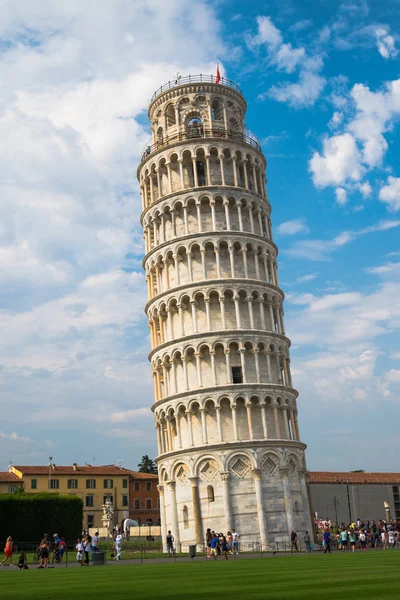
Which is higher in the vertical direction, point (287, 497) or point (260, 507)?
point (287, 497)

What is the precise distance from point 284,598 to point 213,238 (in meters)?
42.9

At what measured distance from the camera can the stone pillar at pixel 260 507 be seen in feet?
154

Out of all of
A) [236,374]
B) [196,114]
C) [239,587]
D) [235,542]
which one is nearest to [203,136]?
[196,114]

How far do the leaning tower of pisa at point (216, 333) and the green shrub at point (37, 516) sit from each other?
11.0 meters

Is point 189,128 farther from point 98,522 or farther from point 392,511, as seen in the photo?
point 392,511

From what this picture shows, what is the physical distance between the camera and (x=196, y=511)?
4838 centimetres

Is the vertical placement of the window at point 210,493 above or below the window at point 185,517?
above

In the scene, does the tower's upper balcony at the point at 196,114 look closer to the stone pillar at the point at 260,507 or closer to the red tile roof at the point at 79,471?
the stone pillar at the point at 260,507

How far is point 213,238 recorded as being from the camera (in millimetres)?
54250

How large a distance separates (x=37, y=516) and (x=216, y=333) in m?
23.2

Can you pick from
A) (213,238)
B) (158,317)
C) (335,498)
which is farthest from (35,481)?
(213,238)

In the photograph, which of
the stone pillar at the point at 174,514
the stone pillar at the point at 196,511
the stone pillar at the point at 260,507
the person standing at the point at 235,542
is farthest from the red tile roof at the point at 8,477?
the person standing at the point at 235,542

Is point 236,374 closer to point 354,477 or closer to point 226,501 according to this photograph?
point 226,501

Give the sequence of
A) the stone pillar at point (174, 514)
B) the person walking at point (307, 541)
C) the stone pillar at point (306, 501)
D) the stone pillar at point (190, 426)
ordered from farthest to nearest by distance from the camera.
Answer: the stone pillar at point (306, 501), the stone pillar at point (190, 426), the stone pillar at point (174, 514), the person walking at point (307, 541)
